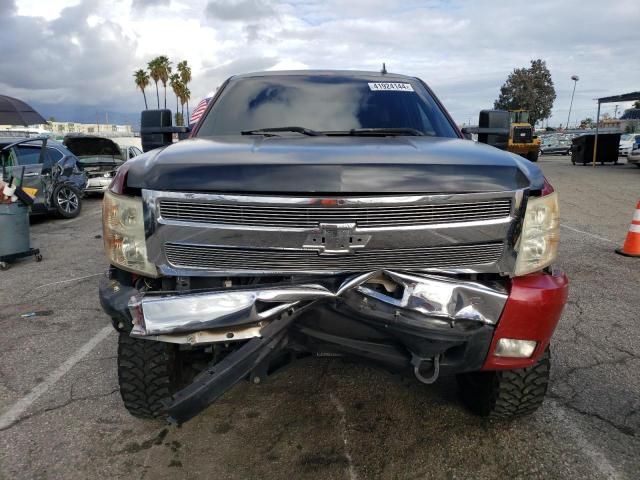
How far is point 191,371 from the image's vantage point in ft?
9.67

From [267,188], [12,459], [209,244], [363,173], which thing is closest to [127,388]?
[12,459]

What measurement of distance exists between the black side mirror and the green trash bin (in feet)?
12.3

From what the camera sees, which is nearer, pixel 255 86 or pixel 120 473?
pixel 120 473

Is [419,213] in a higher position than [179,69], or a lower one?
lower

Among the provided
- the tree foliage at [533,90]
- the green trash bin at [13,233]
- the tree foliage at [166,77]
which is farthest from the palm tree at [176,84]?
the green trash bin at [13,233]

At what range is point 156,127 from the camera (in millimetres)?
3738

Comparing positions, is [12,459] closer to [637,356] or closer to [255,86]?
[255,86]

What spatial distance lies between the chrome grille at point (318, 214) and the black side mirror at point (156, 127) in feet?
5.65

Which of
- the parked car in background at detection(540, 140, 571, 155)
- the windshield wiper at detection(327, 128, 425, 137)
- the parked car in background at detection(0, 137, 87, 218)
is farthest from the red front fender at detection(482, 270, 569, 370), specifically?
the parked car in background at detection(540, 140, 571, 155)

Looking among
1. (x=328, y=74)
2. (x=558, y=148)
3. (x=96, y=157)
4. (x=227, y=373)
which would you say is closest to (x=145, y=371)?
(x=227, y=373)

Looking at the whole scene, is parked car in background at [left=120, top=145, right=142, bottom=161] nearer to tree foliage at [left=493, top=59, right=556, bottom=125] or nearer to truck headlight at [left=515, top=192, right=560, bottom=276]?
truck headlight at [left=515, top=192, right=560, bottom=276]

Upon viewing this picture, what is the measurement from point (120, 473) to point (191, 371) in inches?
24.2

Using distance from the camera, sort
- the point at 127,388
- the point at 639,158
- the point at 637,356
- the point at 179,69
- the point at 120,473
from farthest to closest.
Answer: the point at 179,69, the point at 639,158, the point at 637,356, the point at 127,388, the point at 120,473

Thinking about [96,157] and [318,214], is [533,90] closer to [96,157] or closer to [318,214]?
[96,157]
